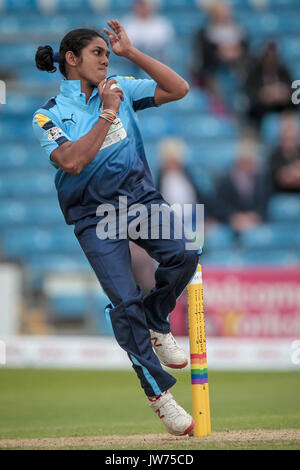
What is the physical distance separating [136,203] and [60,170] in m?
0.54

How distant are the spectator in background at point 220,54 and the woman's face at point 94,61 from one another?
8.75 m

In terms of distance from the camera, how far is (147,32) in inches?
553

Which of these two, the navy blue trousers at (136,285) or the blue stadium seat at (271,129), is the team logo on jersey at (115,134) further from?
the blue stadium seat at (271,129)

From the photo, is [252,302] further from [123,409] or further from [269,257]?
[123,409]

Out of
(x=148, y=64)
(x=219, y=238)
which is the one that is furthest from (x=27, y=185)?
(x=148, y=64)

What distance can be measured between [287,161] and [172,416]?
7934 millimetres

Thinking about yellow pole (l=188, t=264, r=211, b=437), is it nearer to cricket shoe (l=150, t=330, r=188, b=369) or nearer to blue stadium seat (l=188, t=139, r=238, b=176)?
cricket shoe (l=150, t=330, r=188, b=369)

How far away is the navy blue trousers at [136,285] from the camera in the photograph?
545 centimetres

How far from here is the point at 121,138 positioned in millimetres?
5617

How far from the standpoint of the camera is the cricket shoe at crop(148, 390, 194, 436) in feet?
17.9

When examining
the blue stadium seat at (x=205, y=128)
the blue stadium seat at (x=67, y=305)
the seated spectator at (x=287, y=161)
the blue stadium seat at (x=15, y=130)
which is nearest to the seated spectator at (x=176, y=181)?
the seated spectator at (x=287, y=161)

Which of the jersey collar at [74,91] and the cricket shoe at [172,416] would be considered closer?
the cricket shoe at [172,416]
